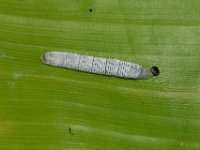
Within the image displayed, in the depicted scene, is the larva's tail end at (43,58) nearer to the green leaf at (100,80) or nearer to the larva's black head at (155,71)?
the green leaf at (100,80)

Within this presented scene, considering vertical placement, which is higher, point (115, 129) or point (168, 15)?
point (168, 15)

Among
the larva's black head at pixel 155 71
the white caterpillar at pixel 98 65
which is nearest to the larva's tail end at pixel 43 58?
the white caterpillar at pixel 98 65

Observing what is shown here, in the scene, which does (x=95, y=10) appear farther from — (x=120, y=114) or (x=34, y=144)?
(x=34, y=144)

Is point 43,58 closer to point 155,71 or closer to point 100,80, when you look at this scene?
point 100,80

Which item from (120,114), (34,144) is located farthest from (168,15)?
(34,144)

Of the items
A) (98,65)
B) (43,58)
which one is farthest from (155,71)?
(43,58)

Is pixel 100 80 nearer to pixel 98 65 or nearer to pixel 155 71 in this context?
pixel 98 65
